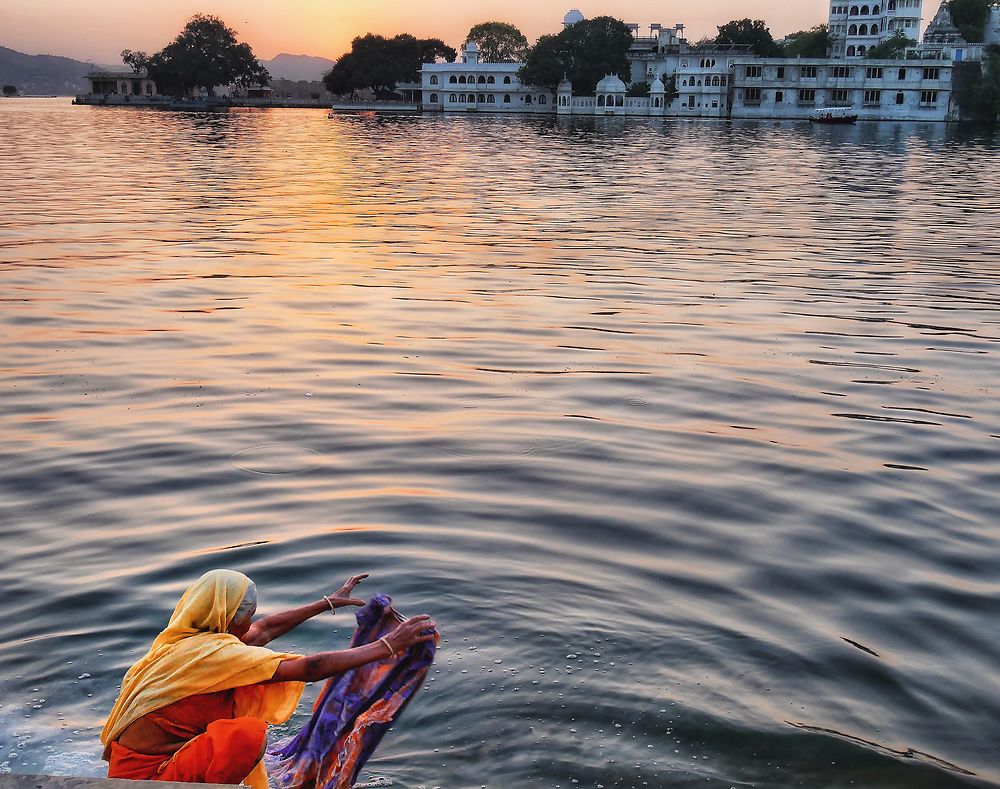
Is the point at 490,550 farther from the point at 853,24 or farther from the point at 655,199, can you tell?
the point at 853,24

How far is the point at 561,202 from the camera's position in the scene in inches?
1230

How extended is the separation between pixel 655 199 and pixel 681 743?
92.0ft

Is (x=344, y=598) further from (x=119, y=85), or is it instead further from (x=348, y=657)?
(x=119, y=85)

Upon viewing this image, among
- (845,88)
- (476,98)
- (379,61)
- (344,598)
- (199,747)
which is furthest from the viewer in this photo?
(379,61)

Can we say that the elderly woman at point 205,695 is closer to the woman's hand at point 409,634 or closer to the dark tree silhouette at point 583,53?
the woman's hand at point 409,634

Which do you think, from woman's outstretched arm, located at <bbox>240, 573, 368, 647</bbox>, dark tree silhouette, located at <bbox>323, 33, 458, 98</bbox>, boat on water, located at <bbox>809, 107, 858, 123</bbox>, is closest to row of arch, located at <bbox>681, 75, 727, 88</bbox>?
boat on water, located at <bbox>809, 107, 858, 123</bbox>

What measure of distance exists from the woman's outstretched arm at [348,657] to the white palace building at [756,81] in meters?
98.6

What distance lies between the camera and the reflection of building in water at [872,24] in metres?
106

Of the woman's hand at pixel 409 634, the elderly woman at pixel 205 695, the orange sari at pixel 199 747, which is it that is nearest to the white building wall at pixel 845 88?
the woman's hand at pixel 409 634

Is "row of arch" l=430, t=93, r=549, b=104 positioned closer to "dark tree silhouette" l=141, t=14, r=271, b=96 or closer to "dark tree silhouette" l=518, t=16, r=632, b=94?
"dark tree silhouette" l=518, t=16, r=632, b=94

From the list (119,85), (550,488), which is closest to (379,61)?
(119,85)

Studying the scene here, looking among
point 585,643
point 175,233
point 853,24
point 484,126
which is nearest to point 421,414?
point 585,643

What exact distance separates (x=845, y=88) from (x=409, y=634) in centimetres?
10385

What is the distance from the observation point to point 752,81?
104 metres
